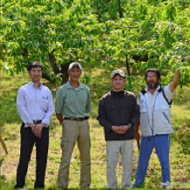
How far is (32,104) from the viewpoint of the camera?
20.0 ft

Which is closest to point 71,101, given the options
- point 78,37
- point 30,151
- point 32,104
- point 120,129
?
point 32,104

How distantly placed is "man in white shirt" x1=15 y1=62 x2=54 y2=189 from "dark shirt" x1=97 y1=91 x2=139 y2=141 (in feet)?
3.18

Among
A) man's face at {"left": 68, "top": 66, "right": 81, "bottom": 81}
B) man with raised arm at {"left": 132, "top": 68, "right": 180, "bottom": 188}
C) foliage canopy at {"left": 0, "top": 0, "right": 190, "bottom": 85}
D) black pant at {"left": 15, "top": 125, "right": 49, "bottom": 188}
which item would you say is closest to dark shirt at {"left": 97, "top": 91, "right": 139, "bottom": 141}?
man with raised arm at {"left": 132, "top": 68, "right": 180, "bottom": 188}

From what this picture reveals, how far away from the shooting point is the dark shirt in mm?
5926

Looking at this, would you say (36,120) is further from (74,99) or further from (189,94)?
(189,94)

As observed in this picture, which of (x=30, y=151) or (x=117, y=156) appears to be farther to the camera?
(x=30, y=151)

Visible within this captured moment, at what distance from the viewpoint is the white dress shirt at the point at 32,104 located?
606 centimetres

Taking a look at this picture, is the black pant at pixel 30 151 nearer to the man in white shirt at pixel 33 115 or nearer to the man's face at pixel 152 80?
the man in white shirt at pixel 33 115

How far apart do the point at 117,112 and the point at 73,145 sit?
0.96 m

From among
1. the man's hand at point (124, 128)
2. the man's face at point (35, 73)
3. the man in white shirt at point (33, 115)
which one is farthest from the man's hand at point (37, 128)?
the man's hand at point (124, 128)

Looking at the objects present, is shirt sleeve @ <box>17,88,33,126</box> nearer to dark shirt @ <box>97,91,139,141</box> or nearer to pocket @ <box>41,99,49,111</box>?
Result: pocket @ <box>41,99,49,111</box>

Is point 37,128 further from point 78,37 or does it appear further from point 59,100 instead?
point 78,37

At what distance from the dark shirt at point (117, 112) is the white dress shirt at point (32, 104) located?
972mm

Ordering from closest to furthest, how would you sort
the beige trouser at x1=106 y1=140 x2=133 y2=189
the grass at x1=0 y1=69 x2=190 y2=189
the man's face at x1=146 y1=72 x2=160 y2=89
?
the beige trouser at x1=106 y1=140 x2=133 y2=189 → the man's face at x1=146 y1=72 x2=160 y2=89 → the grass at x1=0 y1=69 x2=190 y2=189
